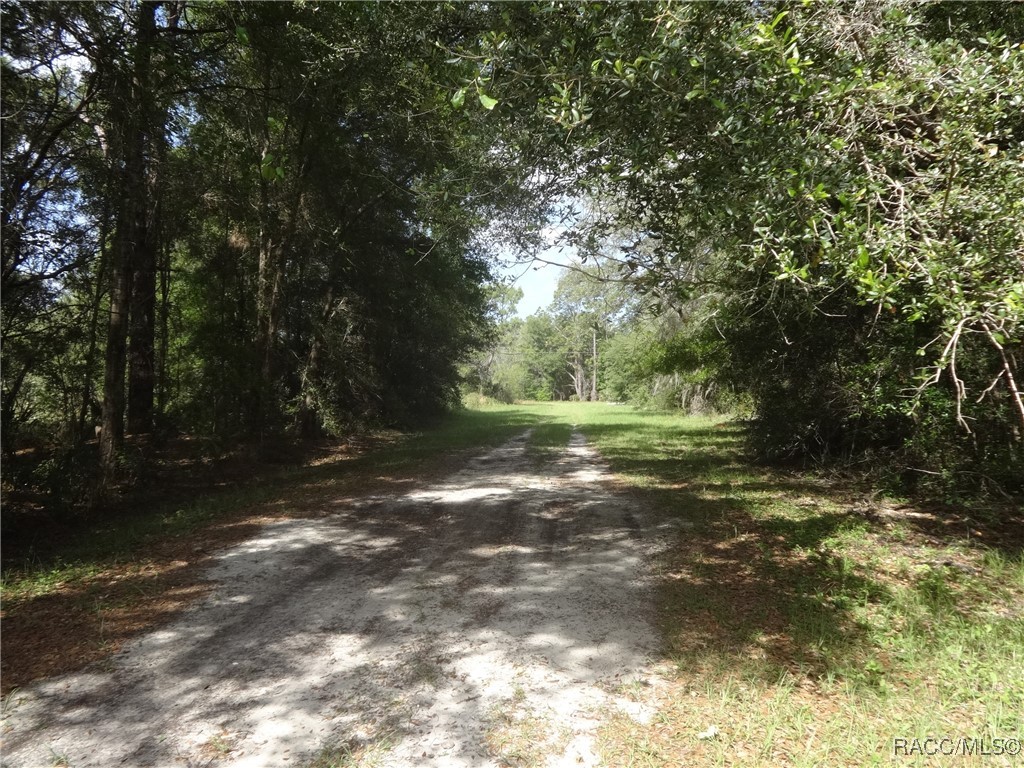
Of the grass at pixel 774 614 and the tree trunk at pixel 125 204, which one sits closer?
the grass at pixel 774 614

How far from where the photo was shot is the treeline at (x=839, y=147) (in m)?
4.38

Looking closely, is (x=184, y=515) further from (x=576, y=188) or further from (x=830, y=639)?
(x=830, y=639)

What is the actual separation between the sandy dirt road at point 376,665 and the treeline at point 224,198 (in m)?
4.09

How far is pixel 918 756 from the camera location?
304 cm

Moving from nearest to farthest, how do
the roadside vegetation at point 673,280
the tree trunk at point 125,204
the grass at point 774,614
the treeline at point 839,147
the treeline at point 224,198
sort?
the grass at point 774,614 → the roadside vegetation at point 673,280 → the treeline at point 839,147 → the treeline at point 224,198 → the tree trunk at point 125,204

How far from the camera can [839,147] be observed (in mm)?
4586

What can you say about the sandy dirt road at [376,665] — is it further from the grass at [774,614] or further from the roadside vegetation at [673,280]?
the roadside vegetation at [673,280]

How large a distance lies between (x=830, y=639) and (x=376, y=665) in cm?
340

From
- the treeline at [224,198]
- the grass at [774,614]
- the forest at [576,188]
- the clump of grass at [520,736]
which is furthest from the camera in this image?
the treeline at [224,198]

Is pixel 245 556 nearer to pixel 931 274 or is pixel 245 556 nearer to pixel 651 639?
pixel 651 639

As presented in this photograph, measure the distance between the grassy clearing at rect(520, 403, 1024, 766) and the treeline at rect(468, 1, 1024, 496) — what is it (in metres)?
1.58

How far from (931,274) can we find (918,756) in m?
3.17

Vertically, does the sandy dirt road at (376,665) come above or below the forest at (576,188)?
below

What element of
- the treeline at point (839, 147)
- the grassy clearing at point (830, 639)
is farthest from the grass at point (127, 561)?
the treeline at point (839, 147)
